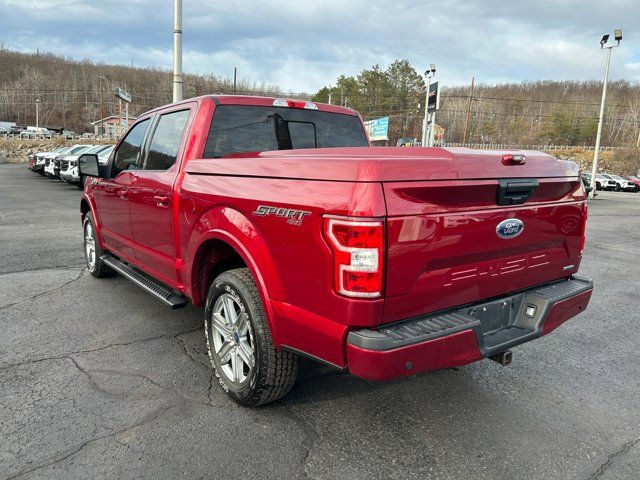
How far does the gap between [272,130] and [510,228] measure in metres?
2.06

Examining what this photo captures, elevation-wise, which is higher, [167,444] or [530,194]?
[530,194]

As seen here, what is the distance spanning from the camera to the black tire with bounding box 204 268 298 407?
8.81ft

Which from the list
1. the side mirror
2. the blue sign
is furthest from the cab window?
the blue sign

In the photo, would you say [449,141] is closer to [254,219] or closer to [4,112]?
[254,219]

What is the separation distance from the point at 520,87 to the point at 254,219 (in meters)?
127

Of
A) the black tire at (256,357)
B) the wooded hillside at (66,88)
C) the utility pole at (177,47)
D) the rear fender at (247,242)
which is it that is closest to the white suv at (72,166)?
the utility pole at (177,47)

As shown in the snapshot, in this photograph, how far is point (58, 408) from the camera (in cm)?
289

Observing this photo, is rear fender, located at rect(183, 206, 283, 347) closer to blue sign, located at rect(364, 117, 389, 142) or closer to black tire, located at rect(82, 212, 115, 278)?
black tire, located at rect(82, 212, 115, 278)

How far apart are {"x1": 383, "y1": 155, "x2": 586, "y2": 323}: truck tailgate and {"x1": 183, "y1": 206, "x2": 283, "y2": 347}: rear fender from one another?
67 centimetres

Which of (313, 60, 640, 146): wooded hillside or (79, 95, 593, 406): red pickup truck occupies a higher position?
(313, 60, 640, 146): wooded hillside

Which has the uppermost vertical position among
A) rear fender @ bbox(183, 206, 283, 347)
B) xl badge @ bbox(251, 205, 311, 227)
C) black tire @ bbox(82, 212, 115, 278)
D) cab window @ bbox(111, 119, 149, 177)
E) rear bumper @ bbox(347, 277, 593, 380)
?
cab window @ bbox(111, 119, 149, 177)

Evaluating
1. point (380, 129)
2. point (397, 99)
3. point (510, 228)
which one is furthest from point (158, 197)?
point (397, 99)

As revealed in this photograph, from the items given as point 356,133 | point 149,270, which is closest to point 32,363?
point 149,270

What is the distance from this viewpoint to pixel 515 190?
2.58 m
